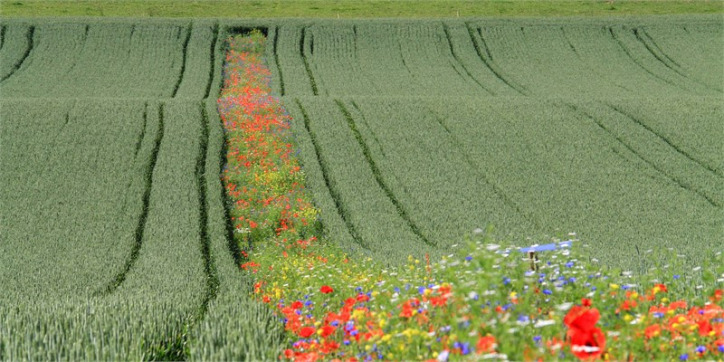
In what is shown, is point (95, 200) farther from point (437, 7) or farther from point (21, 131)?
point (437, 7)

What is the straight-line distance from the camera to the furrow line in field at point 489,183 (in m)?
21.0

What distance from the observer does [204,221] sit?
20.7 meters

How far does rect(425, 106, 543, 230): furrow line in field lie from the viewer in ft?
68.8

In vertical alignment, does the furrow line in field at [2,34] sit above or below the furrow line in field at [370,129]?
above

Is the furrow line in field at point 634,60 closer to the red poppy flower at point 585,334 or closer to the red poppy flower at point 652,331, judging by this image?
the red poppy flower at point 652,331

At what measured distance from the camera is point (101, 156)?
2572 centimetres

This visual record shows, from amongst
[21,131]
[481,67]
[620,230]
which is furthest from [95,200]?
[481,67]

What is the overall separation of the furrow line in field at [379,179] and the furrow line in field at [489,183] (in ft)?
9.89

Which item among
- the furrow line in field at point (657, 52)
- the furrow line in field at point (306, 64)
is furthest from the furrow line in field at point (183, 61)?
the furrow line in field at point (657, 52)

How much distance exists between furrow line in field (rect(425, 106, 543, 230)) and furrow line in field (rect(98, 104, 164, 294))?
1003cm

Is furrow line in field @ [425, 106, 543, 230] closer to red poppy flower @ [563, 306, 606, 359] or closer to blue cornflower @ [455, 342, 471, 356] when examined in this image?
red poppy flower @ [563, 306, 606, 359]

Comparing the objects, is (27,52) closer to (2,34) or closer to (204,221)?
(2,34)

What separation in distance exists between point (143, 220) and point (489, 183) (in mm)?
10328

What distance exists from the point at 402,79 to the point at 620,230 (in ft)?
82.5
